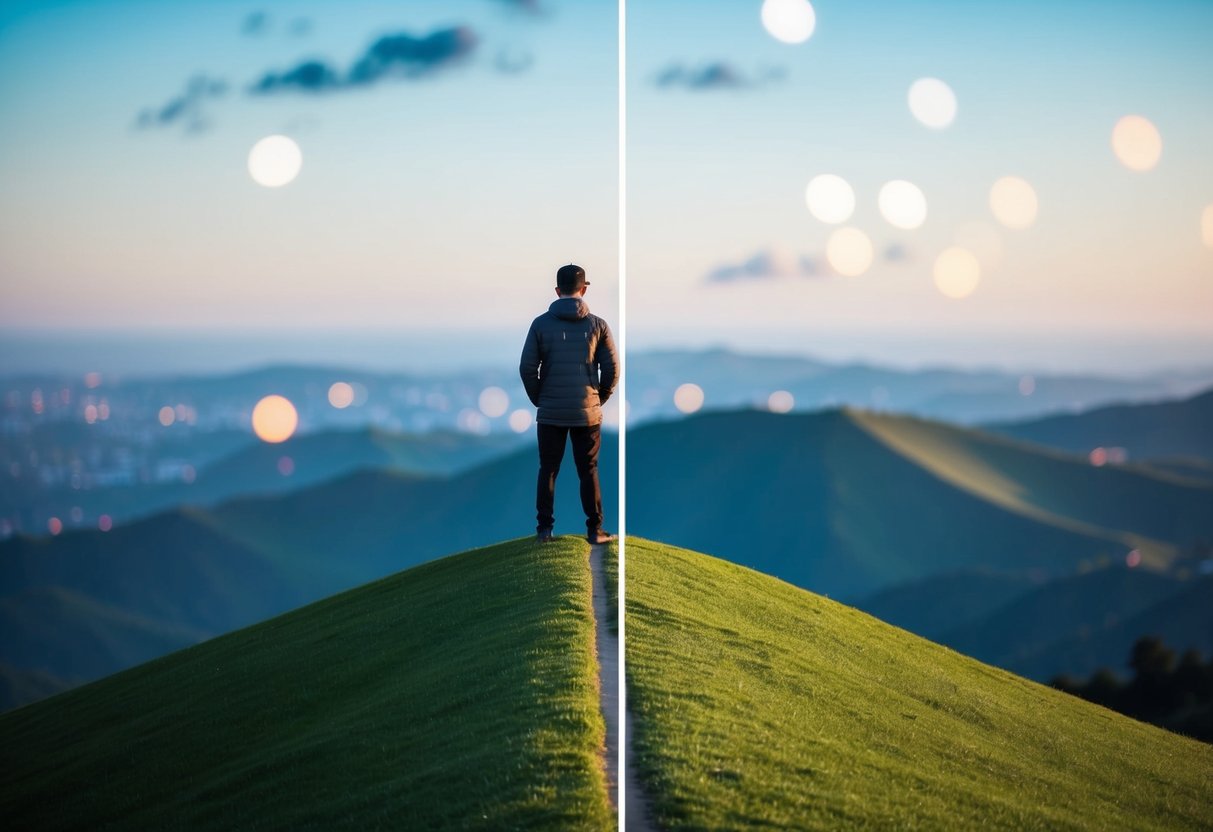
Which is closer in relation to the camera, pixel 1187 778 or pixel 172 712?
pixel 1187 778

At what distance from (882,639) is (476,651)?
8.96 meters

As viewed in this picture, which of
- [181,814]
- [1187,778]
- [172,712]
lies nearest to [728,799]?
[181,814]

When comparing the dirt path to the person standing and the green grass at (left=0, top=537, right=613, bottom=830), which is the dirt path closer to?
the green grass at (left=0, top=537, right=613, bottom=830)

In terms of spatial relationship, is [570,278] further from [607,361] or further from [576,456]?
[576,456]

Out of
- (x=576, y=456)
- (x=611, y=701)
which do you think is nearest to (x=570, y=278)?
(x=576, y=456)

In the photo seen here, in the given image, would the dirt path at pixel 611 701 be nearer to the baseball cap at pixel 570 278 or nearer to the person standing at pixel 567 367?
the person standing at pixel 567 367

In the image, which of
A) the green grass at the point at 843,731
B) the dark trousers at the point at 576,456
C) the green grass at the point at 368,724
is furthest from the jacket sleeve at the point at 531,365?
the green grass at the point at 843,731

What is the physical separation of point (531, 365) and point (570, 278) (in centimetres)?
141

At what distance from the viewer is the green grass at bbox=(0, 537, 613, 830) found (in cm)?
1152

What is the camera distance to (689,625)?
56.5 ft

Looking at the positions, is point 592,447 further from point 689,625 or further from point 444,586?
point 444,586

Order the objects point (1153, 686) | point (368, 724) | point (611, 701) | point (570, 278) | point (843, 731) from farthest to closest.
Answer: point (1153, 686) < point (570, 278) < point (368, 724) < point (843, 731) < point (611, 701)

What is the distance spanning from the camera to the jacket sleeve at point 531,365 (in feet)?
57.5

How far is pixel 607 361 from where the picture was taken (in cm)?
1789
